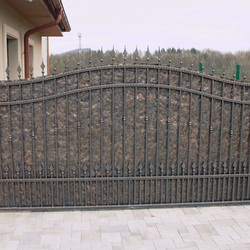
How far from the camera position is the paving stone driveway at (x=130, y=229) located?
3.04 meters

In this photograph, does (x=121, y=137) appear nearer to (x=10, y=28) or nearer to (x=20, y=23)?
(x=10, y=28)

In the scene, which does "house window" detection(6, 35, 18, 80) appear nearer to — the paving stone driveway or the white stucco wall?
the white stucco wall

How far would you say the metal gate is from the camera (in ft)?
12.2

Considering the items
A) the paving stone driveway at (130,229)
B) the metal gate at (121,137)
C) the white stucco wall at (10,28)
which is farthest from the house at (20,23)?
the paving stone driveway at (130,229)

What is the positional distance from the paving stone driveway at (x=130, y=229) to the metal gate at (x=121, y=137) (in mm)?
226

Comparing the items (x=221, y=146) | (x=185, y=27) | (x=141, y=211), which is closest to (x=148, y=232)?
(x=141, y=211)

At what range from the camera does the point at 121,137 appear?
12.6 ft

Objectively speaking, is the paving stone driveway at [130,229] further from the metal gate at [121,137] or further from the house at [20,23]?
the house at [20,23]

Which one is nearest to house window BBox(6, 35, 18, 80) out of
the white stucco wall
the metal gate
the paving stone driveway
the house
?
the house

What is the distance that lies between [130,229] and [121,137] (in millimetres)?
1232

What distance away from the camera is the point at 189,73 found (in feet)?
12.5

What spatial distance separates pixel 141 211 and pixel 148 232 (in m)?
0.58

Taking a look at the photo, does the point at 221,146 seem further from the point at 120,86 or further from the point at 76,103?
the point at 76,103

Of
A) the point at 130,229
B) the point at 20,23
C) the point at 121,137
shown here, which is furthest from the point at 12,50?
the point at 130,229
